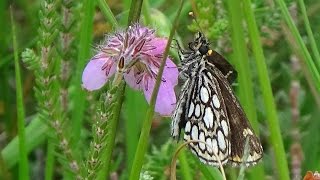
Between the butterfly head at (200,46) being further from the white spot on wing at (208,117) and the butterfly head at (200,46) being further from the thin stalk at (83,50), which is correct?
the thin stalk at (83,50)

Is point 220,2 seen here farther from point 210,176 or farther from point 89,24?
point 210,176

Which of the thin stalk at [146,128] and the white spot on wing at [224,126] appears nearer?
the thin stalk at [146,128]

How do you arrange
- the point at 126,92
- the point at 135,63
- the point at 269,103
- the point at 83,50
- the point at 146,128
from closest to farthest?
the point at 146,128, the point at 135,63, the point at 269,103, the point at 83,50, the point at 126,92

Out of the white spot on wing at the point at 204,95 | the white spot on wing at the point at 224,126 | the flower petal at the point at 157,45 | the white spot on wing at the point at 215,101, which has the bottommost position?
the white spot on wing at the point at 224,126

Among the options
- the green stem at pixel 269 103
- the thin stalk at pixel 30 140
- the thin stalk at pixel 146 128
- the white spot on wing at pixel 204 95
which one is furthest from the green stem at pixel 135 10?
the thin stalk at pixel 30 140

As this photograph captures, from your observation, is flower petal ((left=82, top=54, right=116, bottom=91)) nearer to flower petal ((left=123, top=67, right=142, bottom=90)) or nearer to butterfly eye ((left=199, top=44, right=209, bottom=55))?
flower petal ((left=123, top=67, right=142, bottom=90))

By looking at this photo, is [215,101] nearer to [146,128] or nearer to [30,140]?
[146,128]

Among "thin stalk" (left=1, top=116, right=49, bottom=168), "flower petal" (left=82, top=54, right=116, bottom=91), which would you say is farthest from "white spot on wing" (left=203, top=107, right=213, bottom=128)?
"thin stalk" (left=1, top=116, right=49, bottom=168)

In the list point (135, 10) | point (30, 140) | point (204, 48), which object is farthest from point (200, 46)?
point (30, 140)
